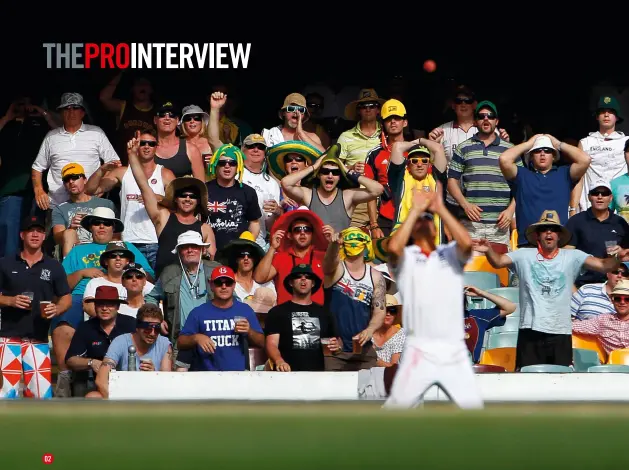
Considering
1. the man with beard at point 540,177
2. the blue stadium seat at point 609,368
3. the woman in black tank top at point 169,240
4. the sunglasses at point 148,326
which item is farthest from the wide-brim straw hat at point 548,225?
the sunglasses at point 148,326

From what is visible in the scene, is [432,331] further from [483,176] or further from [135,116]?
[135,116]

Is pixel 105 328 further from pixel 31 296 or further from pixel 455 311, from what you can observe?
pixel 455 311

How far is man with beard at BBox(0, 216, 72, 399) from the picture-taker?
11.3 m

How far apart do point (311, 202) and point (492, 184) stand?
1.78 metres

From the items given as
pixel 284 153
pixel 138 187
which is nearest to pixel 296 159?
pixel 284 153

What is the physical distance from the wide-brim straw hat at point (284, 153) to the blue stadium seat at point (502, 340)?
258cm

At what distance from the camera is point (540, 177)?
42.5 ft

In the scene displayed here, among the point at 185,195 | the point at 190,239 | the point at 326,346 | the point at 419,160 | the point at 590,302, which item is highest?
the point at 419,160

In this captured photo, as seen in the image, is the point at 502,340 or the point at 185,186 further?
the point at 185,186

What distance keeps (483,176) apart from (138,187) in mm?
3209

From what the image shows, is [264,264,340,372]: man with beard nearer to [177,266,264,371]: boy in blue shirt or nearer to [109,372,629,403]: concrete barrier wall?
[177,266,264,371]: boy in blue shirt

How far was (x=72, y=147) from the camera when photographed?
550 inches

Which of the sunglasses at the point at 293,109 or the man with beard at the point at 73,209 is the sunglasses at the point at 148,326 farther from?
the sunglasses at the point at 293,109

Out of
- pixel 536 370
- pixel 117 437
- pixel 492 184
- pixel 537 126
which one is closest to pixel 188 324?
pixel 536 370
